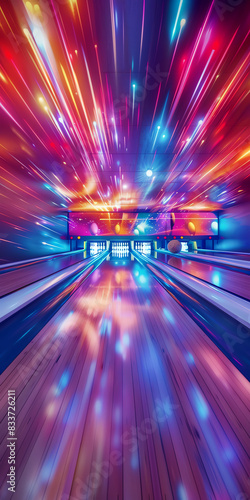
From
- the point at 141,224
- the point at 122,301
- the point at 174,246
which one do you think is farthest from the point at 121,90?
the point at 141,224

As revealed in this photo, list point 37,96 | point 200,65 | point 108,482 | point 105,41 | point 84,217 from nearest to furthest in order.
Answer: point 108,482 → point 105,41 → point 200,65 → point 37,96 → point 84,217

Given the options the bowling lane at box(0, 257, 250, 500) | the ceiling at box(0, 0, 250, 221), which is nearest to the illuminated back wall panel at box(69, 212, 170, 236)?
the ceiling at box(0, 0, 250, 221)

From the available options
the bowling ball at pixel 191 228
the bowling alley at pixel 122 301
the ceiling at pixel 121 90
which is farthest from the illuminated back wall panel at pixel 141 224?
the bowling alley at pixel 122 301

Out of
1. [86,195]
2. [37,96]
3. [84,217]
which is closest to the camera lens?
[37,96]

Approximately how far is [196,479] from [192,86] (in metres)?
2.82

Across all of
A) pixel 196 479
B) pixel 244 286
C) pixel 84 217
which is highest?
pixel 84 217

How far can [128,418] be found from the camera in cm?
70

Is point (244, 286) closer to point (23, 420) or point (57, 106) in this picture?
point (23, 420)

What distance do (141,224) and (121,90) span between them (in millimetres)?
6319

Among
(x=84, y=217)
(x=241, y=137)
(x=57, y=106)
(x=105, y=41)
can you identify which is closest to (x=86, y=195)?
(x=84, y=217)

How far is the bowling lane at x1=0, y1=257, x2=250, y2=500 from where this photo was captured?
52 cm

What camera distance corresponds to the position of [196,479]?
529mm

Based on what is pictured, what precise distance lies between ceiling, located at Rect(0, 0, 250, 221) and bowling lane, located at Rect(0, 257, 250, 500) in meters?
2.20

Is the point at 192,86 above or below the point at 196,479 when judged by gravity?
above
